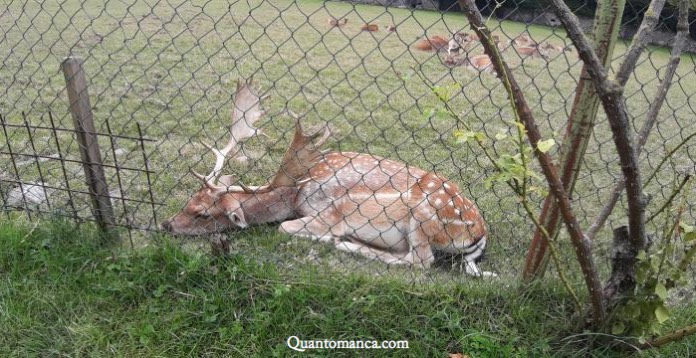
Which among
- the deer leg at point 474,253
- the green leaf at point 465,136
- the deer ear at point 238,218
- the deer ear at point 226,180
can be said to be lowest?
the deer leg at point 474,253

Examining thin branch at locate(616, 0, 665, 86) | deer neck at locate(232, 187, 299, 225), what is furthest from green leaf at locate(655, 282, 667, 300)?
deer neck at locate(232, 187, 299, 225)

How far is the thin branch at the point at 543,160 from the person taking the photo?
6.89 ft

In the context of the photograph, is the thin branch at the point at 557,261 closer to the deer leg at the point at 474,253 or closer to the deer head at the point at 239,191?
the deer leg at the point at 474,253

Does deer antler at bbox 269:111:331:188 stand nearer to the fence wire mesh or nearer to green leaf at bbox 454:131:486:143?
the fence wire mesh

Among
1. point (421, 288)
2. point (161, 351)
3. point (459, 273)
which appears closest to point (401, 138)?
point (459, 273)

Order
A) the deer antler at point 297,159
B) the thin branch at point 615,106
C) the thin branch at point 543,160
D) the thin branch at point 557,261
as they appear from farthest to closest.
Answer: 1. the deer antler at point 297,159
2. the thin branch at point 557,261
3. the thin branch at point 543,160
4. the thin branch at point 615,106

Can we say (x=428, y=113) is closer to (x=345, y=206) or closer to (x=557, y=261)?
(x=557, y=261)

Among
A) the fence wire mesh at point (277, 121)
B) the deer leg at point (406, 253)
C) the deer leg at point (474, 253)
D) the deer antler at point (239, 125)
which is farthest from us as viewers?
the deer antler at point (239, 125)

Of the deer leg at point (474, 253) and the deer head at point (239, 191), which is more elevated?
the deer head at point (239, 191)

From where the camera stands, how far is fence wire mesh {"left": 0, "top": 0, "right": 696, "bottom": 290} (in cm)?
336

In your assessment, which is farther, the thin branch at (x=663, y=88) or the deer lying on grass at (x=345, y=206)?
the deer lying on grass at (x=345, y=206)

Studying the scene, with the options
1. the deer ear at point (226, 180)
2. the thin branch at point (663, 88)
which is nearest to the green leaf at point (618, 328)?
the thin branch at point (663, 88)

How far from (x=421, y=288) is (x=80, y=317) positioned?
1610 millimetres

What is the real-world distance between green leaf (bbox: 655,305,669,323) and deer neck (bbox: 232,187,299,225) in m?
2.51
